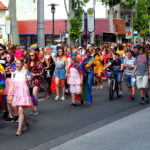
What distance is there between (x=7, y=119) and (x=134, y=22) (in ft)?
192

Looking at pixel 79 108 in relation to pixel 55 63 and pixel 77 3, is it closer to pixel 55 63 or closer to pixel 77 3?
pixel 55 63

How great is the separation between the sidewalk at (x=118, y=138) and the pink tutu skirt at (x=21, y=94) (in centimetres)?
137

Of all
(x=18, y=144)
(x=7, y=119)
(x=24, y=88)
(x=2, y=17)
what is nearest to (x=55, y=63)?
(x=7, y=119)

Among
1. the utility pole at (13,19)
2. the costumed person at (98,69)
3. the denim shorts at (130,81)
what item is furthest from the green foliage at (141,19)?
the denim shorts at (130,81)

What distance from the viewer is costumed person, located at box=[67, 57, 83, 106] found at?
1488cm

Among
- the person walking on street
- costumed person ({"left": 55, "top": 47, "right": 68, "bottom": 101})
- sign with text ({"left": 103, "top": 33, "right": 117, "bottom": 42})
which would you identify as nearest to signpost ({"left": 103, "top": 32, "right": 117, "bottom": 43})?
sign with text ({"left": 103, "top": 33, "right": 117, "bottom": 42})

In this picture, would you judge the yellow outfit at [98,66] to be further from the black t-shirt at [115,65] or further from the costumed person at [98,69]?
the black t-shirt at [115,65]

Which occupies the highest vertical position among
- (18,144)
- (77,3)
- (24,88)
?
(77,3)

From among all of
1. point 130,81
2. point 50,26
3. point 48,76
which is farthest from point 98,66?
point 50,26

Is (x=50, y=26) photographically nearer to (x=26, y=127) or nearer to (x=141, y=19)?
(x=141, y=19)

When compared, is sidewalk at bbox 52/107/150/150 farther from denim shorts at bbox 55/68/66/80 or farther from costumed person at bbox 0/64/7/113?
denim shorts at bbox 55/68/66/80

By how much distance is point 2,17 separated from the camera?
65062 millimetres

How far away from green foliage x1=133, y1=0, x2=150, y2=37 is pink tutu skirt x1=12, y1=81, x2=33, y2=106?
59415mm

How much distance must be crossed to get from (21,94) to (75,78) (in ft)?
15.6
